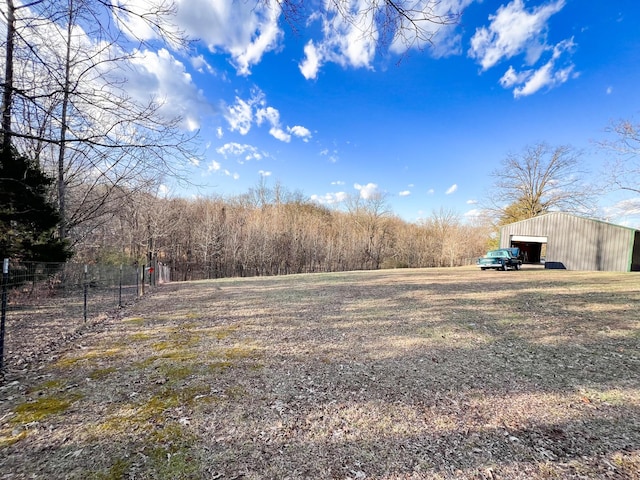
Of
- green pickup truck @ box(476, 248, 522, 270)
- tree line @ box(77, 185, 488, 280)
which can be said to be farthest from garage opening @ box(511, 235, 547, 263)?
tree line @ box(77, 185, 488, 280)

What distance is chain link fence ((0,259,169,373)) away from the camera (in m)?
4.10

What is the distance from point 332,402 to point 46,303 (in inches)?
301

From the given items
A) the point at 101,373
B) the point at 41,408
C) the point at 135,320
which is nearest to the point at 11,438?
the point at 41,408

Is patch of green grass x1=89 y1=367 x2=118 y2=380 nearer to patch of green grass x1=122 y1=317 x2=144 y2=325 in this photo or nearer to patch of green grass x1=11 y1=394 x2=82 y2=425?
patch of green grass x1=11 y1=394 x2=82 y2=425

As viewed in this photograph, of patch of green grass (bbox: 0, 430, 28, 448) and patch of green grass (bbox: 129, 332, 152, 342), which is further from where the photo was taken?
patch of green grass (bbox: 129, 332, 152, 342)

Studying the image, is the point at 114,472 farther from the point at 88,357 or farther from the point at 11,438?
the point at 88,357

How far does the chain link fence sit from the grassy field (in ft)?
1.67

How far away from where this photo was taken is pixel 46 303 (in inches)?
264

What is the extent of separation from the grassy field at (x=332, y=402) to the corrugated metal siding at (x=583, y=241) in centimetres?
1531

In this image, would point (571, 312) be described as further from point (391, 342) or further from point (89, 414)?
point (89, 414)

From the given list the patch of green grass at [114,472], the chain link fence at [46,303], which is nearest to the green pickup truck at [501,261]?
the chain link fence at [46,303]

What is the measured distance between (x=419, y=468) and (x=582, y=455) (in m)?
1.28

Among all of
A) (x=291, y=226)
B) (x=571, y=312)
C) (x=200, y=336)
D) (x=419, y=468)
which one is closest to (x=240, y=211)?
(x=291, y=226)

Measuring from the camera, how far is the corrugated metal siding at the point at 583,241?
1611 centimetres
